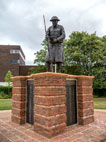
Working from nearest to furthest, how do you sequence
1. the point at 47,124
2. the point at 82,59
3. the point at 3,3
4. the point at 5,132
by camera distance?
the point at 47,124 → the point at 5,132 → the point at 3,3 → the point at 82,59

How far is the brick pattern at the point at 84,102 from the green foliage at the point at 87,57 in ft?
40.5

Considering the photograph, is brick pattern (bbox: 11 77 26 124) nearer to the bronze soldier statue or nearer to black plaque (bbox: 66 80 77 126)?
the bronze soldier statue

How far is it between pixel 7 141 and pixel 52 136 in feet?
3.63

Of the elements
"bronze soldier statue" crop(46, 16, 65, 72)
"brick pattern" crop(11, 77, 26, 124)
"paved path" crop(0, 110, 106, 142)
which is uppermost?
"bronze soldier statue" crop(46, 16, 65, 72)

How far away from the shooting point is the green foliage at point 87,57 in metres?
17.2

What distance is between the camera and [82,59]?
58.3 ft

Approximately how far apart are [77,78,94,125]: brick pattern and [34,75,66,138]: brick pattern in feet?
3.09

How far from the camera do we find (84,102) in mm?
4633

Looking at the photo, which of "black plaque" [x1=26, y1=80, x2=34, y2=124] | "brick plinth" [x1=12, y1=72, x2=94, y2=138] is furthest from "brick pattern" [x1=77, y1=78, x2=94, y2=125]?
"black plaque" [x1=26, y1=80, x2=34, y2=124]

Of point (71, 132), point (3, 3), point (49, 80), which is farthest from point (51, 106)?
point (3, 3)

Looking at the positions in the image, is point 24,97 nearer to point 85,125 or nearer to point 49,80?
point 49,80

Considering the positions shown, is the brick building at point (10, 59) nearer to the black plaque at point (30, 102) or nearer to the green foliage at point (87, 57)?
the green foliage at point (87, 57)

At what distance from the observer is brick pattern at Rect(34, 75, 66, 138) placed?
11.3 feet

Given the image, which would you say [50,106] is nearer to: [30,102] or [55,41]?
[30,102]
